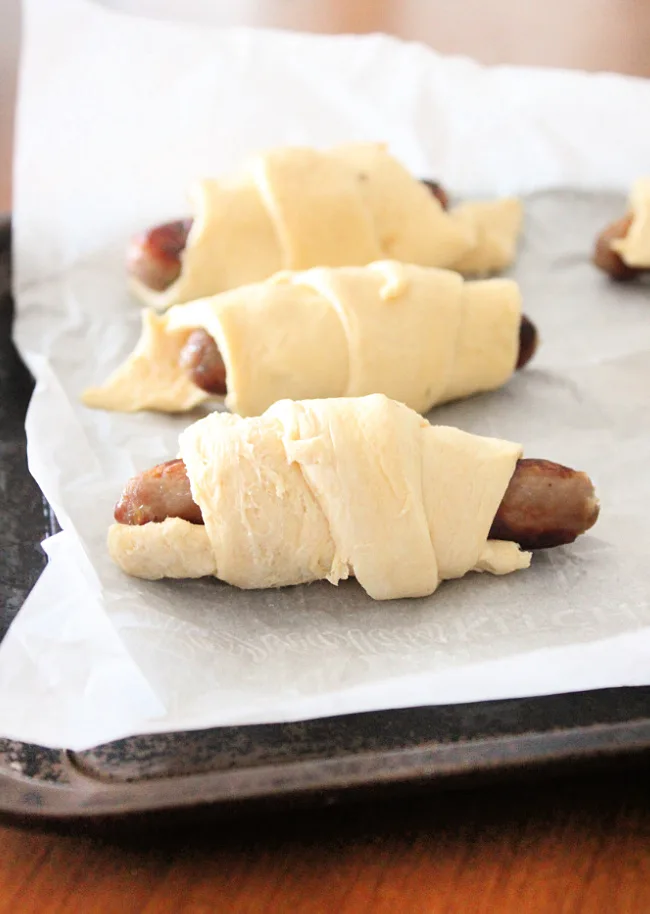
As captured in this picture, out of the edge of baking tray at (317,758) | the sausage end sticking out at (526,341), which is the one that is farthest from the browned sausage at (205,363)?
the edge of baking tray at (317,758)

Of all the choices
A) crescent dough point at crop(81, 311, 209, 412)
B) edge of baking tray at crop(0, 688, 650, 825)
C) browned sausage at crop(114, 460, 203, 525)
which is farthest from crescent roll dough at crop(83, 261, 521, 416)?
edge of baking tray at crop(0, 688, 650, 825)

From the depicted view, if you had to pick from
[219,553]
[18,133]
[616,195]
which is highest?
[18,133]

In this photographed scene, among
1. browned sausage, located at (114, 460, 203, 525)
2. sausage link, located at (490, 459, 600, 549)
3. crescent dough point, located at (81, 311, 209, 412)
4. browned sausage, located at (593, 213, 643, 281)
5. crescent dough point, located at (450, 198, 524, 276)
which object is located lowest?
browned sausage, located at (593, 213, 643, 281)

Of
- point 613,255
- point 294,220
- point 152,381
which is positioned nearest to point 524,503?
point 152,381

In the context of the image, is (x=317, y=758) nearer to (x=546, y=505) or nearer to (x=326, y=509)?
(x=326, y=509)

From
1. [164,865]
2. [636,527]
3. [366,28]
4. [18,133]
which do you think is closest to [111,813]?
[164,865]

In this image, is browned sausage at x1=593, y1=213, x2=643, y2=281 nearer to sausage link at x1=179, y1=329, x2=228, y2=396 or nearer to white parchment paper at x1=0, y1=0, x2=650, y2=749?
white parchment paper at x1=0, y1=0, x2=650, y2=749

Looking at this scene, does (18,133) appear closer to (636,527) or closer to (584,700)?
(636,527)
